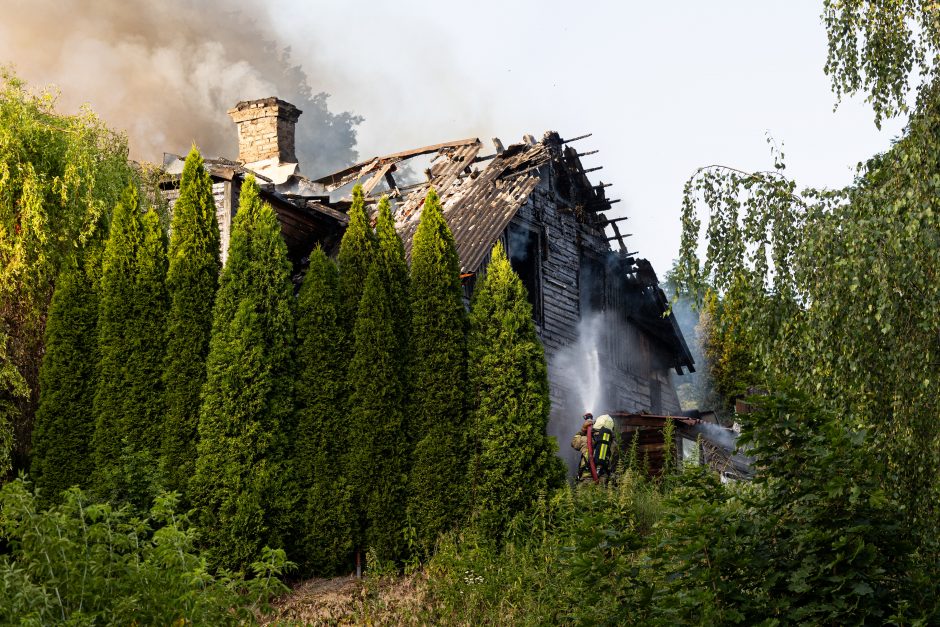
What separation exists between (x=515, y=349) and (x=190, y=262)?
4163 millimetres

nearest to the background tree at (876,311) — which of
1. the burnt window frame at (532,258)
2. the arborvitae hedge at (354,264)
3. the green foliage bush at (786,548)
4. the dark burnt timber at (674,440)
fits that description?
the green foliage bush at (786,548)

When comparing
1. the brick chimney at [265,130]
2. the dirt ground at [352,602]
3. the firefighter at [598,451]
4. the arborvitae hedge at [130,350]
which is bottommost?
the dirt ground at [352,602]

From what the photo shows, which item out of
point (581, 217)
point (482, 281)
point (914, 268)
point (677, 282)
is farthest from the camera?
point (581, 217)

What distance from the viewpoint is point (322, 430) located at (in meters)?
13.6

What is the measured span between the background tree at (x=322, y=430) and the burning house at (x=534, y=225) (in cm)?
325

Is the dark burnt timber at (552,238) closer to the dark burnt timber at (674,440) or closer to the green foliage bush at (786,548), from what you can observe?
the dark burnt timber at (674,440)

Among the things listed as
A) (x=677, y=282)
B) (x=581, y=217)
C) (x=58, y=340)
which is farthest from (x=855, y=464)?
(x=581, y=217)

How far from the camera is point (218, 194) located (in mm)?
17359

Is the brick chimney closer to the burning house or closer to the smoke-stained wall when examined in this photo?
the burning house

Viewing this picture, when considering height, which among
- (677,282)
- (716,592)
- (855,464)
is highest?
(677,282)

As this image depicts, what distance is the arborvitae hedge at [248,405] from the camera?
12992 mm

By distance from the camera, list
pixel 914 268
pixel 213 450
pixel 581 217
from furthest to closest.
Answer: pixel 581 217 < pixel 213 450 < pixel 914 268

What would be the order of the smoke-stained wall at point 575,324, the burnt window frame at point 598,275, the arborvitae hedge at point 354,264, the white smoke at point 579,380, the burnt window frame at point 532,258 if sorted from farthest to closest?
1. the burnt window frame at point 598,275
2. the smoke-stained wall at point 575,324
3. the white smoke at point 579,380
4. the burnt window frame at point 532,258
5. the arborvitae hedge at point 354,264

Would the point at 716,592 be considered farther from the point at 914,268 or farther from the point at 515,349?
the point at 515,349
